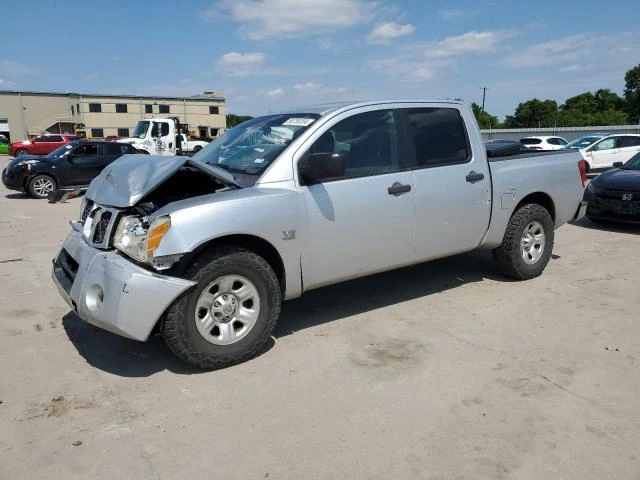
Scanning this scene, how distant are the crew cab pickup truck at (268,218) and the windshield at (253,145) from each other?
0.05ft

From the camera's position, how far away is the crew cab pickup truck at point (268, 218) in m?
3.43

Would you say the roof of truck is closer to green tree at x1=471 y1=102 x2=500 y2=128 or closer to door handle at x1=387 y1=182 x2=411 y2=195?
door handle at x1=387 y1=182 x2=411 y2=195

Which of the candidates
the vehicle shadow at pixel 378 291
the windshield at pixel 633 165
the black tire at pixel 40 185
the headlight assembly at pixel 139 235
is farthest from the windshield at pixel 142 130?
the headlight assembly at pixel 139 235

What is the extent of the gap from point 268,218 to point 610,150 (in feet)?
61.5

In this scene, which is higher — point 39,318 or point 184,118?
point 184,118

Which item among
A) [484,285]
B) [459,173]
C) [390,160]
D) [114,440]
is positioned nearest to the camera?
[114,440]

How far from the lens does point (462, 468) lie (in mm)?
2656

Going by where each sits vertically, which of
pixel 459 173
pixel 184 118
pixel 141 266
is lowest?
pixel 141 266

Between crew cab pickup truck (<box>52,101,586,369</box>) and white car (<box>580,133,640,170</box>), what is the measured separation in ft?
50.5

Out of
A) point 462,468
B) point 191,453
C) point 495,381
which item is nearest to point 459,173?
point 495,381

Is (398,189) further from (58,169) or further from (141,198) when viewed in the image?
(58,169)

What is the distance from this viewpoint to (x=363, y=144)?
4.39 metres

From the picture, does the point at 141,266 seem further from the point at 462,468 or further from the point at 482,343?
the point at 482,343

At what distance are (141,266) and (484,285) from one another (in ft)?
12.1
